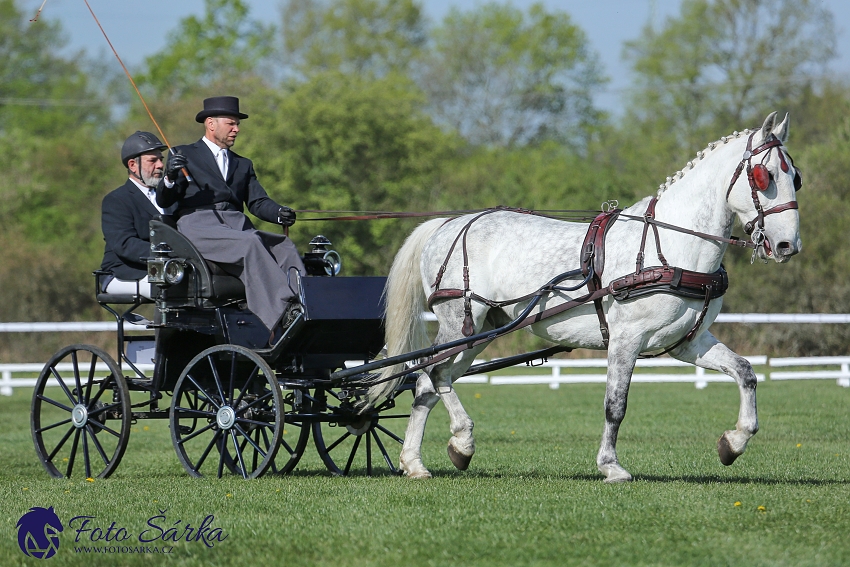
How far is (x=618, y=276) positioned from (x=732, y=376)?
91 cm

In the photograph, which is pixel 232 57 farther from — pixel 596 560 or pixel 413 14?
pixel 596 560

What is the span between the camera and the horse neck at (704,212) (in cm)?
663

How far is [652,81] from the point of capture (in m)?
36.6

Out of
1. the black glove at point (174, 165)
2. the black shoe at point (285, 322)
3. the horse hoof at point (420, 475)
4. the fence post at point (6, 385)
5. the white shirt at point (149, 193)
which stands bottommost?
the fence post at point (6, 385)

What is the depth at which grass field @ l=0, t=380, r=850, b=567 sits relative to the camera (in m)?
4.72

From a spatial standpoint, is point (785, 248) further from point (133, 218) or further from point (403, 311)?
point (133, 218)

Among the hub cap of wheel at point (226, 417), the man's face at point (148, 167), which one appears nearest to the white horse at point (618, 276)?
the hub cap of wheel at point (226, 417)

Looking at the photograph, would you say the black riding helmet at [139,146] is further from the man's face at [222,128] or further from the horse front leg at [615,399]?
the horse front leg at [615,399]

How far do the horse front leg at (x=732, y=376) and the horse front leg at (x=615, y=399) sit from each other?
417 mm

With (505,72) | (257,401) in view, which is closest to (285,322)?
(257,401)

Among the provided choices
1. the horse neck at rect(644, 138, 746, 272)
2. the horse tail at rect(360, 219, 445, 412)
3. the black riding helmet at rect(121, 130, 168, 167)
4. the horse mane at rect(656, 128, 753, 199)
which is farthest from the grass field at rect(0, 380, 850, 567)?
the black riding helmet at rect(121, 130, 168, 167)

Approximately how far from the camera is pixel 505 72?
42000mm

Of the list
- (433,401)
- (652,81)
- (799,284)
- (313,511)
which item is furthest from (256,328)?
(652,81)

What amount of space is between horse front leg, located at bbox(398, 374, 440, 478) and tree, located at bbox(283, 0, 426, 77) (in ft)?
117
